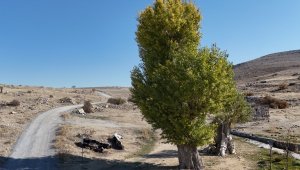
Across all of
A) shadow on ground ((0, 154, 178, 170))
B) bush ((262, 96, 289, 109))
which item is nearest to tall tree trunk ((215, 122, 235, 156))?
shadow on ground ((0, 154, 178, 170))

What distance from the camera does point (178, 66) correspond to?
37.8 metres

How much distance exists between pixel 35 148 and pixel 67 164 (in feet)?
25.9

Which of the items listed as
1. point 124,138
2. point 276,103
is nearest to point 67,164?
point 124,138

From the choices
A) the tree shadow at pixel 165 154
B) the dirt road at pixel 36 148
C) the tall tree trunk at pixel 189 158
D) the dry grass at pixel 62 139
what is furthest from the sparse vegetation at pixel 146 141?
the tall tree trunk at pixel 189 158

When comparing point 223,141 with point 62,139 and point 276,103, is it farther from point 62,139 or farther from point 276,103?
point 276,103

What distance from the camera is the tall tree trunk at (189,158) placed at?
3938cm

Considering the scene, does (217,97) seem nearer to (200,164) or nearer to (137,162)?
(200,164)

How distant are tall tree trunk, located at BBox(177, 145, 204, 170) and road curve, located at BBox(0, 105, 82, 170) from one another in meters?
13.2

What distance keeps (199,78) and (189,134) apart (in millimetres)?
5024

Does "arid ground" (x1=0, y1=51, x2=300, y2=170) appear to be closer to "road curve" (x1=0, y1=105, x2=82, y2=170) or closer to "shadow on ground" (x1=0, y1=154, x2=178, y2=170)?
"shadow on ground" (x1=0, y1=154, x2=178, y2=170)

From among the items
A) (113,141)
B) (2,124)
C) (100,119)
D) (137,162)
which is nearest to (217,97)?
(137,162)

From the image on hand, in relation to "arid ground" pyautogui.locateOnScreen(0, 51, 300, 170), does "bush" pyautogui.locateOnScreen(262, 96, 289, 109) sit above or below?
above

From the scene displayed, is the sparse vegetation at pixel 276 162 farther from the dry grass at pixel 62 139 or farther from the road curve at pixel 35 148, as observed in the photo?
the dry grass at pixel 62 139

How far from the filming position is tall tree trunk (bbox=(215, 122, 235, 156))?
160 ft
